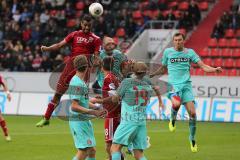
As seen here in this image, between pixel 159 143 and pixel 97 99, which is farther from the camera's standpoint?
pixel 159 143

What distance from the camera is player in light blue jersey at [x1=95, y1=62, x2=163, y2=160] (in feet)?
36.9

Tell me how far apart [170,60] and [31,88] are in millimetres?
16701

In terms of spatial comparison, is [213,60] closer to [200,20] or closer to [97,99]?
[200,20]

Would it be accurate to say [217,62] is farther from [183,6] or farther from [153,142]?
[153,142]

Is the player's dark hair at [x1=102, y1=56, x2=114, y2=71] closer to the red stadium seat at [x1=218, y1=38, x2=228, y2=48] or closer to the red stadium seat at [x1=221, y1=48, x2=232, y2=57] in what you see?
the red stadium seat at [x1=221, y1=48, x2=232, y2=57]

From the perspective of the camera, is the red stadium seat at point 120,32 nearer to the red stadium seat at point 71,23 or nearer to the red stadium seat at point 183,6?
the red stadium seat at point 71,23

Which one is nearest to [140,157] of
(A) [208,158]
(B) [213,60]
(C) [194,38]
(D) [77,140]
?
(D) [77,140]

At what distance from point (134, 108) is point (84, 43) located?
506cm

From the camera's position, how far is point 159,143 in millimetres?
17531

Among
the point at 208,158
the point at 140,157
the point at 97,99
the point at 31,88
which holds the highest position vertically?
the point at 97,99

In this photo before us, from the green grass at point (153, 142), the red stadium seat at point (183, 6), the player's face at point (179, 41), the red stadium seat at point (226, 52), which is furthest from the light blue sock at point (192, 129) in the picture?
the red stadium seat at point (183, 6)

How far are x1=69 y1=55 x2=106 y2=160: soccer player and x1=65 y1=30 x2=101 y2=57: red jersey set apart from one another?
4552 millimetres

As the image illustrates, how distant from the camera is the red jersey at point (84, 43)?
16.1m

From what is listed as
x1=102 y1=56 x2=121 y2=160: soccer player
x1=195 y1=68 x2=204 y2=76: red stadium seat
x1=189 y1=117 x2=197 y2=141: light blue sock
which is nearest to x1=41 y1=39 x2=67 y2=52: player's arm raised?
x1=102 y1=56 x2=121 y2=160: soccer player
